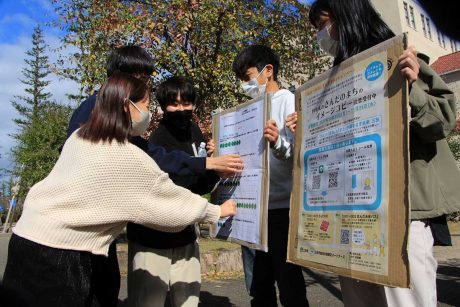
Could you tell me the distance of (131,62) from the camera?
Answer: 2789mm

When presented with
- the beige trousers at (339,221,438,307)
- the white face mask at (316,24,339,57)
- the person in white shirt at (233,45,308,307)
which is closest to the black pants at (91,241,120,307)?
the person in white shirt at (233,45,308,307)

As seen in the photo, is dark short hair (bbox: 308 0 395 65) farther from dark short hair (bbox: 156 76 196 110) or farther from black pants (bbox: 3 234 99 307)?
black pants (bbox: 3 234 99 307)

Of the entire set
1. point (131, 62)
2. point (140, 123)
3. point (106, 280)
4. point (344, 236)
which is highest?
point (131, 62)

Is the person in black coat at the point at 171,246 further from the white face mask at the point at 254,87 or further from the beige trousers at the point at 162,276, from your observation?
the white face mask at the point at 254,87

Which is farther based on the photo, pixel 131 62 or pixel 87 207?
pixel 131 62

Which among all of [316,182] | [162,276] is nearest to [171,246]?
[162,276]

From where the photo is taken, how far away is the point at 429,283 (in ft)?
6.34

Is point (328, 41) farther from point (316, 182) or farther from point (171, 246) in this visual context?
point (171, 246)

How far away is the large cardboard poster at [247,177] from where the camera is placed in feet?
7.60

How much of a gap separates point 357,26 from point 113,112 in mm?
1242

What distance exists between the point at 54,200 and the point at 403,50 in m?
1.61

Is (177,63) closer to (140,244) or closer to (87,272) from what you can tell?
→ (140,244)

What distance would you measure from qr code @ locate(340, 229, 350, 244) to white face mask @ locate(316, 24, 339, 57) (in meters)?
0.91

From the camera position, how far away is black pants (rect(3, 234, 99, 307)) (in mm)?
2004
